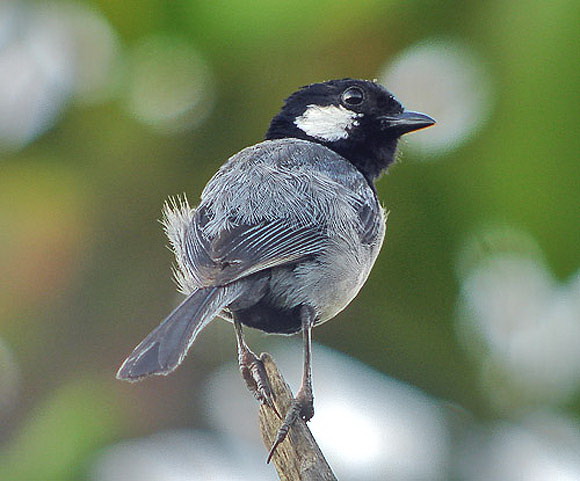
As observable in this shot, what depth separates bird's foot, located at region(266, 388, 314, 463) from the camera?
13.1ft

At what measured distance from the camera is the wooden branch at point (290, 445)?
12.5ft

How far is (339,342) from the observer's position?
6.70m

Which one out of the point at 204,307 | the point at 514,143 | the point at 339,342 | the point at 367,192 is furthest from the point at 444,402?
the point at 204,307

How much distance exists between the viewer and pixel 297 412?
407cm

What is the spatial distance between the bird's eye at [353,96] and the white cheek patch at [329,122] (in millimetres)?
40

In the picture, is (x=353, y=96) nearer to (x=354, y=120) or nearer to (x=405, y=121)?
(x=354, y=120)

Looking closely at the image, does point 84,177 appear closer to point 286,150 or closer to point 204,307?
point 286,150

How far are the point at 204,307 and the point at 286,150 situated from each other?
3.74ft

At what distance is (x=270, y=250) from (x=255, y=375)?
1.65 feet

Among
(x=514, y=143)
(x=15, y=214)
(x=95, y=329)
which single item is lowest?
(x=95, y=329)

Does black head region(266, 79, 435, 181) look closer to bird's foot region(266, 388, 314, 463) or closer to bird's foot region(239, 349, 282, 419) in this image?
bird's foot region(239, 349, 282, 419)

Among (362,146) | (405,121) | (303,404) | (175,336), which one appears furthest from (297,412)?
(405,121)

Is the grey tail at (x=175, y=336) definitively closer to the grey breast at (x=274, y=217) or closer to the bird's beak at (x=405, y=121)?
the grey breast at (x=274, y=217)

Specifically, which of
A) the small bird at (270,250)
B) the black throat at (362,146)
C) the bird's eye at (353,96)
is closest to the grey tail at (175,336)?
the small bird at (270,250)
